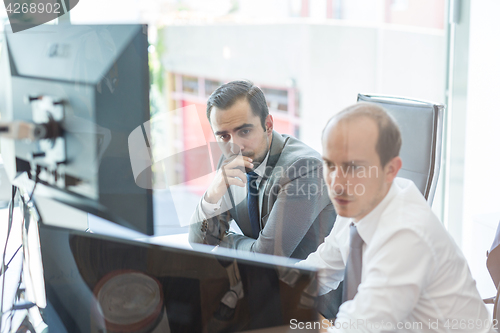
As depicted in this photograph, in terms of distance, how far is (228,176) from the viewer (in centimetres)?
120

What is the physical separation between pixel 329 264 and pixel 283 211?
238mm

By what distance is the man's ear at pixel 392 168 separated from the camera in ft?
2.49

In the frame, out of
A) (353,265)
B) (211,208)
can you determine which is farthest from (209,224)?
(353,265)

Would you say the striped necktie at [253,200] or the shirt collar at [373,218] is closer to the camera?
the shirt collar at [373,218]

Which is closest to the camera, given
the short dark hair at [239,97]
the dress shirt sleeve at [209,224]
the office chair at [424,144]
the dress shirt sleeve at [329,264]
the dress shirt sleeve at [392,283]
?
the dress shirt sleeve at [392,283]

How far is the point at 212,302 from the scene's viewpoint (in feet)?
2.68

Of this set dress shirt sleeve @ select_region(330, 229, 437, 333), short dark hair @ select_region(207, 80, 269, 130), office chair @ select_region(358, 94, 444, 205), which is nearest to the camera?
dress shirt sleeve @ select_region(330, 229, 437, 333)

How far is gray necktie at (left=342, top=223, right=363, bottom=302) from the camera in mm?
812

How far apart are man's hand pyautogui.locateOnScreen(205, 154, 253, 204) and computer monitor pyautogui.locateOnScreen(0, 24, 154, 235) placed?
286mm

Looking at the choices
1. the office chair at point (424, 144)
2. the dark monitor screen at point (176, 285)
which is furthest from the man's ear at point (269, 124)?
the dark monitor screen at point (176, 285)

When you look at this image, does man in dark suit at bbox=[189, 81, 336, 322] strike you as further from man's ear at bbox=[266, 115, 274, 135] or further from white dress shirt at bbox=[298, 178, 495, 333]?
white dress shirt at bbox=[298, 178, 495, 333]

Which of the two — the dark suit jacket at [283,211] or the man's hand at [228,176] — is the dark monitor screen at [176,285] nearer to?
the dark suit jacket at [283,211]

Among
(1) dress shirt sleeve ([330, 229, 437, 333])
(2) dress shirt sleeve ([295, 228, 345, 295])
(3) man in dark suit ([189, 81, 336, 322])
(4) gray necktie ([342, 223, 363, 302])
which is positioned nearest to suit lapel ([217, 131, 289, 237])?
(3) man in dark suit ([189, 81, 336, 322])

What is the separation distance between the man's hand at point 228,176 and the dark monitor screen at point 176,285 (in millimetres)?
340
